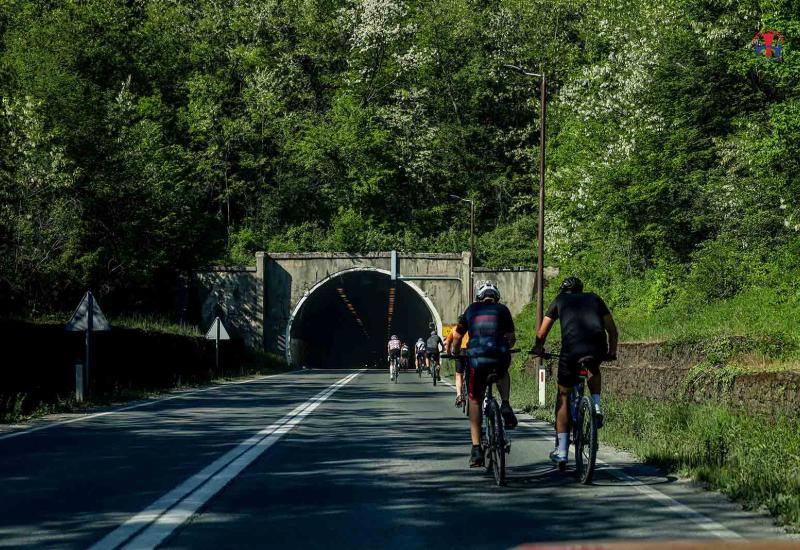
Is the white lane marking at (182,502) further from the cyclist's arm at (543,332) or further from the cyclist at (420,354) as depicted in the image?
the cyclist at (420,354)

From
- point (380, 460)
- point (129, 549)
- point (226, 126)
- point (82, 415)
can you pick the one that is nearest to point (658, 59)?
point (82, 415)

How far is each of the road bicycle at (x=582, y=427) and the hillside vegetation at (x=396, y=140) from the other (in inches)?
418

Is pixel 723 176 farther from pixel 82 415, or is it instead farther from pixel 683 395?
pixel 82 415

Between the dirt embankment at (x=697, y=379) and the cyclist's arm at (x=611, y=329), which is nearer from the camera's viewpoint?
the cyclist's arm at (x=611, y=329)

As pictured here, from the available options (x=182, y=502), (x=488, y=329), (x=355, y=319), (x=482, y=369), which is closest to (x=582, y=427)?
(x=482, y=369)

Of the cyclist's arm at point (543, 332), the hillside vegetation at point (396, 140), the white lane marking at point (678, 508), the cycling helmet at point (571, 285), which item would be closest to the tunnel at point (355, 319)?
the hillside vegetation at point (396, 140)

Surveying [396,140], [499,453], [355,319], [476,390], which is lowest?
[499,453]

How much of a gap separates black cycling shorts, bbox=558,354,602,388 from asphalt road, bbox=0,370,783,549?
35.3 inches

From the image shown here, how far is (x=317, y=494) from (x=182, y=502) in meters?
1.12

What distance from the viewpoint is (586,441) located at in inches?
382

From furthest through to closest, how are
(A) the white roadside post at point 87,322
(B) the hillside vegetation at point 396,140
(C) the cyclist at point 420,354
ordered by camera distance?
1. (C) the cyclist at point 420,354
2. (B) the hillside vegetation at point 396,140
3. (A) the white roadside post at point 87,322

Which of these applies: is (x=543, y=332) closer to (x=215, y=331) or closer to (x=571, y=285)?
(x=571, y=285)

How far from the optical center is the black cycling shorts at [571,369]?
9.76m

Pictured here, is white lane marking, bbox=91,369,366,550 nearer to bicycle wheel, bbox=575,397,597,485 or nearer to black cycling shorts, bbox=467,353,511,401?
black cycling shorts, bbox=467,353,511,401
